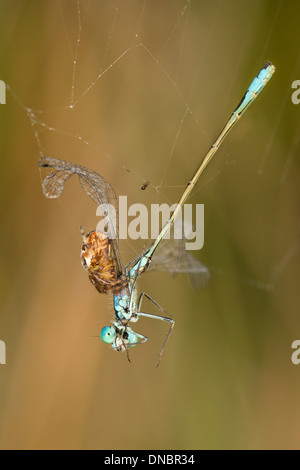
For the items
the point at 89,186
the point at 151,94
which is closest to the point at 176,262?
the point at 89,186

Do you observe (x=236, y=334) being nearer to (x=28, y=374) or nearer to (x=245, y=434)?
(x=245, y=434)

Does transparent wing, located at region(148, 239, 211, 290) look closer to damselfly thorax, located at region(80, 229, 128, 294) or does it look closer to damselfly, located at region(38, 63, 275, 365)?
damselfly, located at region(38, 63, 275, 365)

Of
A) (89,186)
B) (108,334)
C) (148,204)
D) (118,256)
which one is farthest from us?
(148,204)

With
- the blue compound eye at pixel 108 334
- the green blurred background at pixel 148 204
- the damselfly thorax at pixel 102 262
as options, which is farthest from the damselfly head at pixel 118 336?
the green blurred background at pixel 148 204

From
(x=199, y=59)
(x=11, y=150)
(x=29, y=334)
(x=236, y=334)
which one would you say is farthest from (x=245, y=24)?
(x=29, y=334)

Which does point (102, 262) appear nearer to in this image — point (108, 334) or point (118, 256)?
point (118, 256)

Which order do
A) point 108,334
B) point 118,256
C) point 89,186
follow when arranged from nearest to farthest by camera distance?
1. point 89,186
2. point 118,256
3. point 108,334
